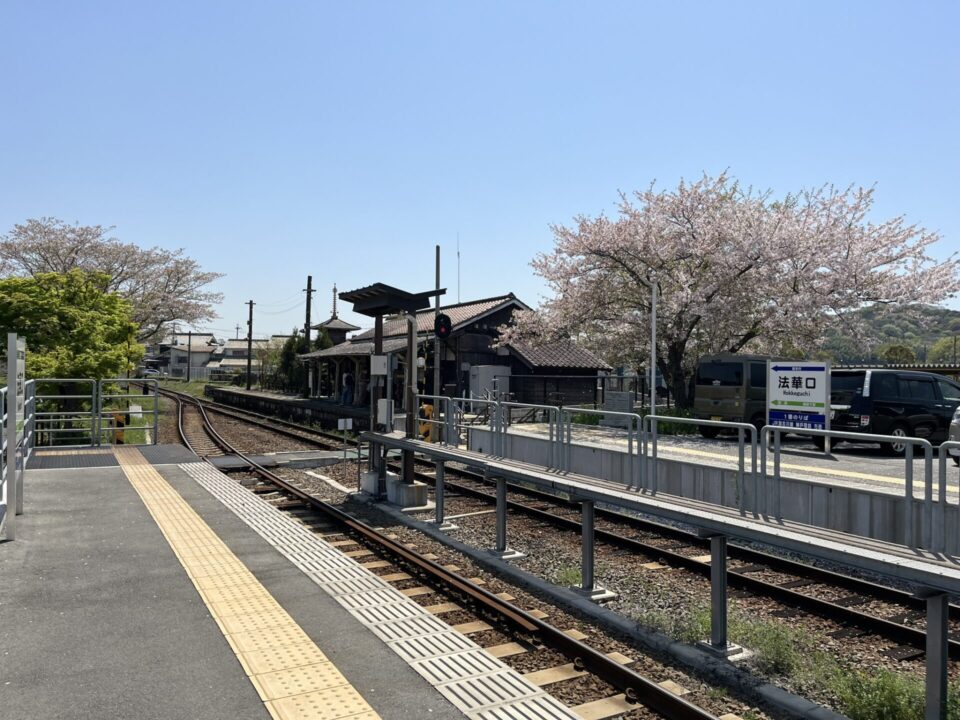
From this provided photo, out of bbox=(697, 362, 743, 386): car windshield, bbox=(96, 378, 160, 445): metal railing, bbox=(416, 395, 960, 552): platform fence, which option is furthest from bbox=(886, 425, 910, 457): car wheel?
bbox=(96, 378, 160, 445): metal railing

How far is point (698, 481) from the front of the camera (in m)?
7.07

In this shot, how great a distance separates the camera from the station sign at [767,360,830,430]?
13867mm

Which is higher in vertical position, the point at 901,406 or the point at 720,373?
the point at 720,373

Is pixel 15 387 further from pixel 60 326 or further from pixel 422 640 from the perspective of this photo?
pixel 60 326

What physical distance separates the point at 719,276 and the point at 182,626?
2454 centimetres

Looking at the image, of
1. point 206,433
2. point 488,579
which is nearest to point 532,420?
point 488,579

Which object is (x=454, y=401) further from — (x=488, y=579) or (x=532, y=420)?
(x=488, y=579)

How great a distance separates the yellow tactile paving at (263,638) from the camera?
495 centimetres

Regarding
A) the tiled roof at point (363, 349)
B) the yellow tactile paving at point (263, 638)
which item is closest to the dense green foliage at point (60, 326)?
the tiled roof at point (363, 349)

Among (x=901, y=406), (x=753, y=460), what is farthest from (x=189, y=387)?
(x=753, y=460)

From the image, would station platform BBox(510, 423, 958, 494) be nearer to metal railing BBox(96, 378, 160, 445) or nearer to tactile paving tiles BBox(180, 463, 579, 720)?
tactile paving tiles BBox(180, 463, 579, 720)

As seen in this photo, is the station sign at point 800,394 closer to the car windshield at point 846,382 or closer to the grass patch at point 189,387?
the car windshield at point 846,382

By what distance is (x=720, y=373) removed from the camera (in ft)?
71.6

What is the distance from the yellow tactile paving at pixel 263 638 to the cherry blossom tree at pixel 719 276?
21456 mm
